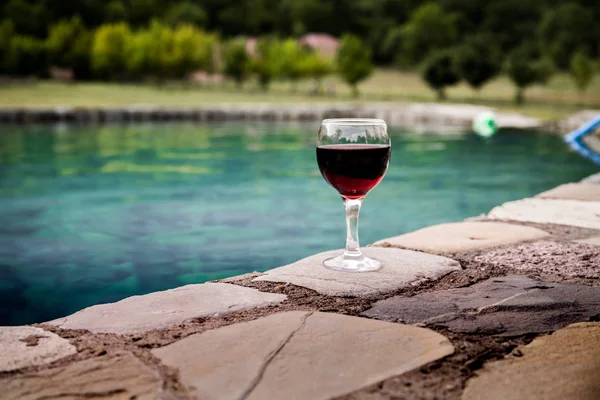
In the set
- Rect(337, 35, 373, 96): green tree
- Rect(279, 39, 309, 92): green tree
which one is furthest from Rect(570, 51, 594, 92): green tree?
Rect(279, 39, 309, 92): green tree

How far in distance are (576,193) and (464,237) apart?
1.39 metres

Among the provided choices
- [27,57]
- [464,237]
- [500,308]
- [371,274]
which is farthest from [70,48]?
[500,308]

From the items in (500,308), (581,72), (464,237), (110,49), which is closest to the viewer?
(500,308)

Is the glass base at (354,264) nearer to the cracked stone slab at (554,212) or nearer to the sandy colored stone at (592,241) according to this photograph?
the sandy colored stone at (592,241)

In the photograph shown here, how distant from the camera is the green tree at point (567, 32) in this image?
42031 millimetres

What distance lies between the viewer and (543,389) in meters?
1.25

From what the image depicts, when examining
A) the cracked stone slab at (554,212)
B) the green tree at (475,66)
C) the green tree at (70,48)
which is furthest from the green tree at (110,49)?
the cracked stone slab at (554,212)

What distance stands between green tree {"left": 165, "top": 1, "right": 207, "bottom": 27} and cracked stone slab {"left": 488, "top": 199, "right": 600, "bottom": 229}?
5169 centimetres

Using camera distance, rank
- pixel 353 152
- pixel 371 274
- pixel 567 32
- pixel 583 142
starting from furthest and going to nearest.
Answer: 1. pixel 567 32
2. pixel 583 142
3. pixel 371 274
4. pixel 353 152

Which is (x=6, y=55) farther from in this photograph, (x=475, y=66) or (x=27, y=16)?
(x=475, y=66)

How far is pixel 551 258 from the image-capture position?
2.28 m

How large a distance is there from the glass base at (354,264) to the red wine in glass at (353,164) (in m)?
0.24

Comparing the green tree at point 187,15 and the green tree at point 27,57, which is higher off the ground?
the green tree at point 187,15

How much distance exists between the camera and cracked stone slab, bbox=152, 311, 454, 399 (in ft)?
4.20
